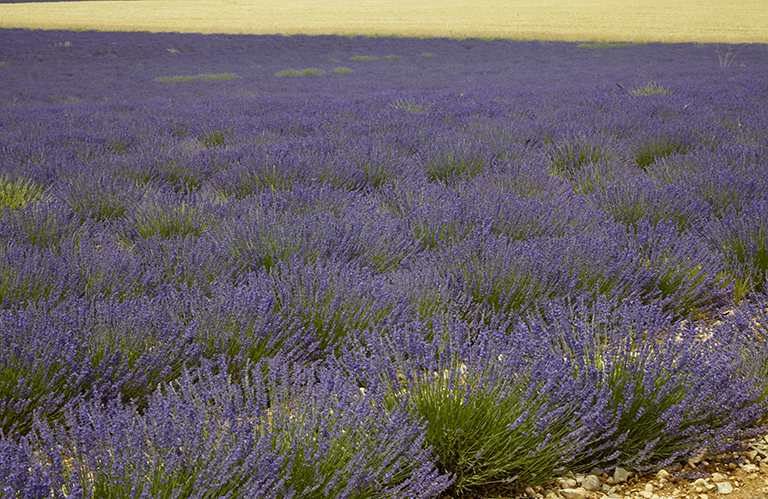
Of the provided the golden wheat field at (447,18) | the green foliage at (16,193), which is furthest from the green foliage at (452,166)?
the golden wheat field at (447,18)

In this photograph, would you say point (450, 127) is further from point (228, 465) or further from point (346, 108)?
point (228, 465)

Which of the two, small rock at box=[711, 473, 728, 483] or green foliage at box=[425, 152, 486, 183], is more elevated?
green foliage at box=[425, 152, 486, 183]

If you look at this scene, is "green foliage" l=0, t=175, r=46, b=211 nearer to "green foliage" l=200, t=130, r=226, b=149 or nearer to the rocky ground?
"green foliage" l=200, t=130, r=226, b=149

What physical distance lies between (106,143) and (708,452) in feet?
19.2

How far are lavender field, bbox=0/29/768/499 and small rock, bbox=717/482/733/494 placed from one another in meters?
0.11

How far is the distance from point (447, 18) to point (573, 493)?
1631 inches

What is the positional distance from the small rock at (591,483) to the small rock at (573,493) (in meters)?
0.02

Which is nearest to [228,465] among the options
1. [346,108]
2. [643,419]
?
[643,419]

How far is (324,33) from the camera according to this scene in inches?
1247

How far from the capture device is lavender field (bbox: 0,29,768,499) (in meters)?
1.28

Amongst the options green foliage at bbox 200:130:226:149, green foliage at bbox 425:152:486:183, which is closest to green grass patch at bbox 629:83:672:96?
green foliage at bbox 425:152:486:183

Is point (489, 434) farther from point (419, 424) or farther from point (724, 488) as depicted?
point (724, 488)

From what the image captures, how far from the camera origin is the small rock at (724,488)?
144 centimetres

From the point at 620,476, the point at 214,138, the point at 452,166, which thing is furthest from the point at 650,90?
the point at 620,476
